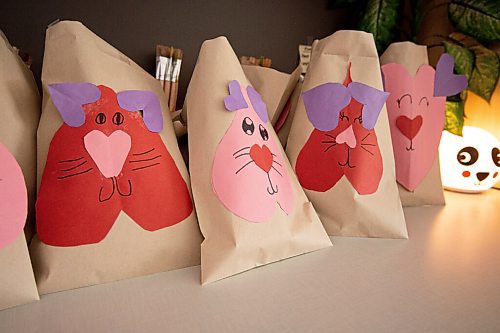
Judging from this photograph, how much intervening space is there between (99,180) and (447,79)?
2.87 feet

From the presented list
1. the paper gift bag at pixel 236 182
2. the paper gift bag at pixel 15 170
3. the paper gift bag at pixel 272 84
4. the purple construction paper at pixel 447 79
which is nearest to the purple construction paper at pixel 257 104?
the paper gift bag at pixel 236 182

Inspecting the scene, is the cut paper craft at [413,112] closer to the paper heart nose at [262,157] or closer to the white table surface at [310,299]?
the white table surface at [310,299]

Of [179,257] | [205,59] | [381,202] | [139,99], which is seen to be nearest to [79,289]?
[179,257]

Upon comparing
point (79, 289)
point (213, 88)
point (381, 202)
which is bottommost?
point (79, 289)

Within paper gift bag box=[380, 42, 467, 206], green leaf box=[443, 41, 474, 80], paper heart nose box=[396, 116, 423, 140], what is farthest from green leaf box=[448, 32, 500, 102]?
paper heart nose box=[396, 116, 423, 140]

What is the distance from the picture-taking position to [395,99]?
35.2 inches

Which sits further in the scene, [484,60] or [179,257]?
[484,60]

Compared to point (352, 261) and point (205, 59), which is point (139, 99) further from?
point (352, 261)

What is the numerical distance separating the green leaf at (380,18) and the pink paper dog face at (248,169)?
0.72m

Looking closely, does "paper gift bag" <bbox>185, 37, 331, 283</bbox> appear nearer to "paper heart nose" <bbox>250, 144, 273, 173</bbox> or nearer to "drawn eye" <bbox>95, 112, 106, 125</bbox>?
"paper heart nose" <bbox>250, 144, 273, 173</bbox>

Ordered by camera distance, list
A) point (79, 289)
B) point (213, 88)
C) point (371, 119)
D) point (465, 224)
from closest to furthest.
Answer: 1. point (79, 289)
2. point (213, 88)
3. point (371, 119)
4. point (465, 224)

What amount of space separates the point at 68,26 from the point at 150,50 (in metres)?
0.39

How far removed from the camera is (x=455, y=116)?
3.51 ft

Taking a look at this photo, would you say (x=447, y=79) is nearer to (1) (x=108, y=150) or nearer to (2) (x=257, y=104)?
(2) (x=257, y=104)
